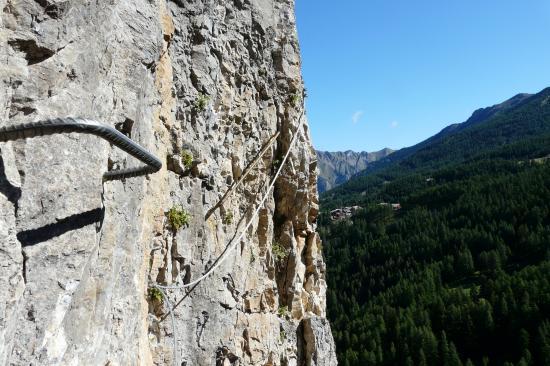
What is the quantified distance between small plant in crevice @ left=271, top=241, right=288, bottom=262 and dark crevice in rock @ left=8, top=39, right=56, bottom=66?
8.36m

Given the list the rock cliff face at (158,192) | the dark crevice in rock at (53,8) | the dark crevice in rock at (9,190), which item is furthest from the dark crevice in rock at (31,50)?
the dark crevice in rock at (9,190)

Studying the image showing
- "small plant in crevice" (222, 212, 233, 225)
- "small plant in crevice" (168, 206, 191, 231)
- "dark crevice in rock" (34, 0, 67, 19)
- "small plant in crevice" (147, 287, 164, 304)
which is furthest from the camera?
"small plant in crevice" (222, 212, 233, 225)

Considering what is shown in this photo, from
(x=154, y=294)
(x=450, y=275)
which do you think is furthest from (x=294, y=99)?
(x=450, y=275)

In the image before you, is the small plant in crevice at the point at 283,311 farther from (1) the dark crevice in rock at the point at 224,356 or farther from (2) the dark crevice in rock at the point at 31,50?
(2) the dark crevice in rock at the point at 31,50

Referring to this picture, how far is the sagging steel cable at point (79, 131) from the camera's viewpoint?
414cm

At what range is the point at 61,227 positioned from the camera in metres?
4.82

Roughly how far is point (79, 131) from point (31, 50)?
4.28ft

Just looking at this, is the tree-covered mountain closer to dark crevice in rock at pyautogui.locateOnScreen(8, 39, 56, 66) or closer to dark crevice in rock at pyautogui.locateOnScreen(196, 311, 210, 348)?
dark crevice in rock at pyautogui.locateOnScreen(196, 311, 210, 348)

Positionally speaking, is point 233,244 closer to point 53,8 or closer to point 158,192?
point 158,192

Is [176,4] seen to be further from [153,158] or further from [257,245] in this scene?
[257,245]

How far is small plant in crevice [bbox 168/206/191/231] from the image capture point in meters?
8.19

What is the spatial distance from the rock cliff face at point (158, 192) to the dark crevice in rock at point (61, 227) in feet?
0.05

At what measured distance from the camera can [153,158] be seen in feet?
18.7

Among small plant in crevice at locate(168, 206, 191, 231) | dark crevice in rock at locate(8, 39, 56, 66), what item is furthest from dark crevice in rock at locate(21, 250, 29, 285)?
small plant in crevice at locate(168, 206, 191, 231)
